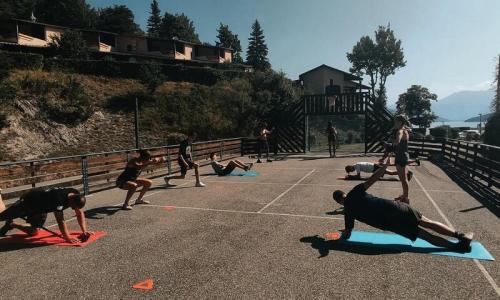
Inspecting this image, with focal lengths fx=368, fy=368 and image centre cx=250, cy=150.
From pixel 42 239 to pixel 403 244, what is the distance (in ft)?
22.1

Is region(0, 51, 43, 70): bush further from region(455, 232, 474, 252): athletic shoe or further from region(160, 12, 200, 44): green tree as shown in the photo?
region(160, 12, 200, 44): green tree

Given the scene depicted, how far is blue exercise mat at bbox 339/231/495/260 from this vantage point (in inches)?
232

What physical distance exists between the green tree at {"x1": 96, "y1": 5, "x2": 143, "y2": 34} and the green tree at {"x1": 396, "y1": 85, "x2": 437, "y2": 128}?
53.5 meters

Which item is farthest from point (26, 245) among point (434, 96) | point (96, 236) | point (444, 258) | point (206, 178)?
point (434, 96)

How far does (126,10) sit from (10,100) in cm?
5284

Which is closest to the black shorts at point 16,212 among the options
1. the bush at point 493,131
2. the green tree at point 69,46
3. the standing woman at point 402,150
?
the standing woman at point 402,150

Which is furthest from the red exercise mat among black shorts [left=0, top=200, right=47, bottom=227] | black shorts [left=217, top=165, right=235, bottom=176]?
black shorts [left=217, top=165, right=235, bottom=176]

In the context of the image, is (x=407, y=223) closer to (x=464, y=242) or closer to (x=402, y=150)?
(x=464, y=242)

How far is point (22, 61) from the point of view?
33.7 meters

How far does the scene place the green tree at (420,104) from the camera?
63.5 meters

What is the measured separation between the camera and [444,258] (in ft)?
18.9

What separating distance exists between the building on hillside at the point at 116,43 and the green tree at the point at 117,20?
536 inches

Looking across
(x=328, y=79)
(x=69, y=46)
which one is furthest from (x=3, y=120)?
(x=328, y=79)

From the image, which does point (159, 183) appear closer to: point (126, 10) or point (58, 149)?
point (58, 149)
